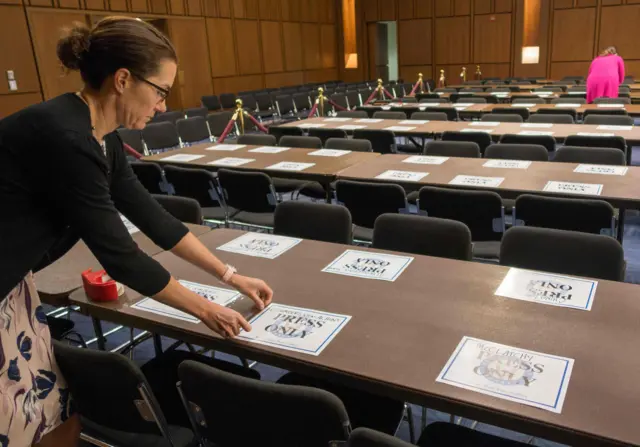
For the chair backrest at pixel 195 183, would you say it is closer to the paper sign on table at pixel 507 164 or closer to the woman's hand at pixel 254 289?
the paper sign on table at pixel 507 164

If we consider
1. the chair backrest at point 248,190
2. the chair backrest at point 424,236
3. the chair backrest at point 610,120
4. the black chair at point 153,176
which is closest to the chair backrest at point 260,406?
the chair backrest at point 424,236

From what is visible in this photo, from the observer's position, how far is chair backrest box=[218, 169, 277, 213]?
3.73 metres

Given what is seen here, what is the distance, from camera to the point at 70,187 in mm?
1299

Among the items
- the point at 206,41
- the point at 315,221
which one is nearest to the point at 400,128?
the point at 315,221

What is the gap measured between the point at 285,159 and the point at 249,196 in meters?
0.61

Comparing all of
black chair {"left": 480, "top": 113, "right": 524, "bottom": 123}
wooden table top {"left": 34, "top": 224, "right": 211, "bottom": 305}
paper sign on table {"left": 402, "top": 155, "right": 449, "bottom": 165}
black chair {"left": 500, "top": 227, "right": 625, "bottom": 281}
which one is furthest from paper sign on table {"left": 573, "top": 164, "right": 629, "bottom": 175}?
wooden table top {"left": 34, "top": 224, "right": 211, "bottom": 305}

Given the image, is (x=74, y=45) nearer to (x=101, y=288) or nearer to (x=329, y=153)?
(x=101, y=288)

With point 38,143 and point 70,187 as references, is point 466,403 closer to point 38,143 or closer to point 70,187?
point 70,187

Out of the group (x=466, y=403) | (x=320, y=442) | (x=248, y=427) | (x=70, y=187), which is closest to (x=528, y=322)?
Answer: (x=466, y=403)

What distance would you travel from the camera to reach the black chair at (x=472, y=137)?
498 cm

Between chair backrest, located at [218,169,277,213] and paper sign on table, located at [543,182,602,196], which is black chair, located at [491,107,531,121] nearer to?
paper sign on table, located at [543,182,602,196]

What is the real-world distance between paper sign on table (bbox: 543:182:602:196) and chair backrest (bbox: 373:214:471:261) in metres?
0.99

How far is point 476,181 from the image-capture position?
131 inches

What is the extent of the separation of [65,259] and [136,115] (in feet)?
3.71
